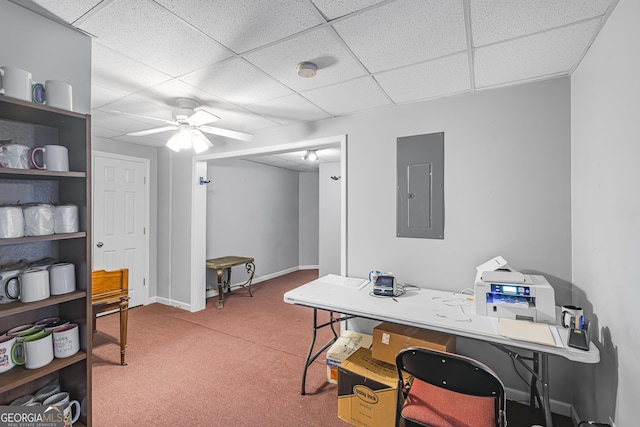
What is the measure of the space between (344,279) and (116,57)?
7.76 ft

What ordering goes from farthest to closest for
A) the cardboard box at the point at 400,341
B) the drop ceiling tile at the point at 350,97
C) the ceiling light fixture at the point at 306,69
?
the drop ceiling tile at the point at 350,97 → the cardboard box at the point at 400,341 → the ceiling light fixture at the point at 306,69

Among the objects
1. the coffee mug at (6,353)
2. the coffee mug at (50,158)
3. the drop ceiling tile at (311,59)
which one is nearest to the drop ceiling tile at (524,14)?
the drop ceiling tile at (311,59)

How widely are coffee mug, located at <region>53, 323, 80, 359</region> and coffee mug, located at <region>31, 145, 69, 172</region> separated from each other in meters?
0.75

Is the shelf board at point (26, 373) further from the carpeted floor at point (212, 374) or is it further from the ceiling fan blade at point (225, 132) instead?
the ceiling fan blade at point (225, 132)

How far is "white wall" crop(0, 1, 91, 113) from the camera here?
142 cm

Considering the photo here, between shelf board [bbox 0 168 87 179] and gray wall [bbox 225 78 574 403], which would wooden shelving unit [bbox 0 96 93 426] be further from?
gray wall [bbox 225 78 574 403]

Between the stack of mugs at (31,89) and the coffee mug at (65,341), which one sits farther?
the coffee mug at (65,341)

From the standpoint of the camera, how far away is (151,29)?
1584 millimetres

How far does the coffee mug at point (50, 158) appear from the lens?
136cm

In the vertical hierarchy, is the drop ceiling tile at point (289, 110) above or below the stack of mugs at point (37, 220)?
above

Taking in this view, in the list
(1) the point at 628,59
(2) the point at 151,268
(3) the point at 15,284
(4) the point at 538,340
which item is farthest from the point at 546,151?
(2) the point at 151,268

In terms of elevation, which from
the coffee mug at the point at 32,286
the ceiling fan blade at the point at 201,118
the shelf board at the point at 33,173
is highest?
the ceiling fan blade at the point at 201,118

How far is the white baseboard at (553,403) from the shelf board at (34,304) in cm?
290

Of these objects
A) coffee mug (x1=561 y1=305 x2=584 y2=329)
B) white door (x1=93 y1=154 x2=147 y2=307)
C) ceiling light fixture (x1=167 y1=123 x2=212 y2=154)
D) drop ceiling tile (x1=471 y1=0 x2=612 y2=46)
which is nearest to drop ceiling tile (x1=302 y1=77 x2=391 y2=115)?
drop ceiling tile (x1=471 y1=0 x2=612 y2=46)
